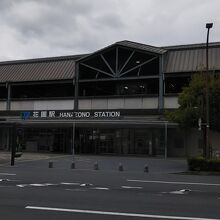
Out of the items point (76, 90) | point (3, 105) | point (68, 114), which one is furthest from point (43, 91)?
point (68, 114)

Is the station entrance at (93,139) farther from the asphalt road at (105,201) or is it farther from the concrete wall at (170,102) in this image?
the asphalt road at (105,201)

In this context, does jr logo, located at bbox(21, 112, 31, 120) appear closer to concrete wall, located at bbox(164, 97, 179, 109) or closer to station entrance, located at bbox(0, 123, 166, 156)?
station entrance, located at bbox(0, 123, 166, 156)

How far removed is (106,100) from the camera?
43.9m

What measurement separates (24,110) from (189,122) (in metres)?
21.4

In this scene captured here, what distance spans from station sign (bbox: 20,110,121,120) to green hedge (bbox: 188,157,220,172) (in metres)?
16.8

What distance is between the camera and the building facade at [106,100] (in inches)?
1631

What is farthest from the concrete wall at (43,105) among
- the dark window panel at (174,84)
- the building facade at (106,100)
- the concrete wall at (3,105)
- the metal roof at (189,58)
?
the metal roof at (189,58)

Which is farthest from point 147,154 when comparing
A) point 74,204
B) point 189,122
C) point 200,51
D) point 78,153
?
point 74,204

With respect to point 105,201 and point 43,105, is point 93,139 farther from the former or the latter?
point 105,201

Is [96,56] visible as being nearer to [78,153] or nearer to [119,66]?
[119,66]

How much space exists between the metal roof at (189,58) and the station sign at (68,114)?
616 centimetres

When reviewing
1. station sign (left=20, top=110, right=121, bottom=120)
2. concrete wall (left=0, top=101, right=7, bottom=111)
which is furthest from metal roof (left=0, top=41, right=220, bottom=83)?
station sign (left=20, top=110, right=121, bottom=120)

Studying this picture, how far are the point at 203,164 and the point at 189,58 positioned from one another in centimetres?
1730

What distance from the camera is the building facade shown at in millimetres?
41438
